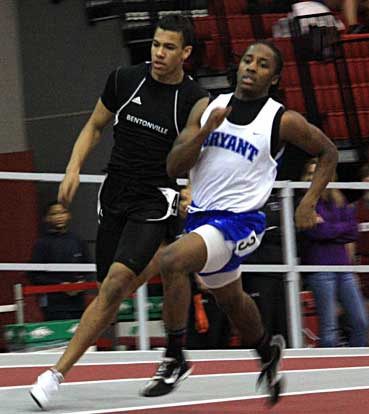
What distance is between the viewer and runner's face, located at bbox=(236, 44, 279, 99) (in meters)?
7.39

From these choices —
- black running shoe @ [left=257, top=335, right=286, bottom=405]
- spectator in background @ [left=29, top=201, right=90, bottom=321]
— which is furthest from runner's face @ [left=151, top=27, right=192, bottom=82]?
spectator in background @ [left=29, top=201, right=90, bottom=321]

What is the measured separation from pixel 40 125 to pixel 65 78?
58 cm

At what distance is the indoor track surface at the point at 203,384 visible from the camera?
7.68 m

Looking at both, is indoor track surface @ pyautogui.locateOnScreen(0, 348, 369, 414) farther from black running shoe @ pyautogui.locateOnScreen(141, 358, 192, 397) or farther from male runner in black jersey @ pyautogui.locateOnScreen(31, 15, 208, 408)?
male runner in black jersey @ pyautogui.locateOnScreen(31, 15, 208, 408)

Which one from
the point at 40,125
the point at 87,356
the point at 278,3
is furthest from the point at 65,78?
the point at 87,356

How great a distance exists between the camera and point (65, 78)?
14.9 metres

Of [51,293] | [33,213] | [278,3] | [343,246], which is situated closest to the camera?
[51,293]

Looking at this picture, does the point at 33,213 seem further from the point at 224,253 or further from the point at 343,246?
the point at 224,253

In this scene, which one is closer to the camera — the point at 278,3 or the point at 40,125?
the point at 40,125

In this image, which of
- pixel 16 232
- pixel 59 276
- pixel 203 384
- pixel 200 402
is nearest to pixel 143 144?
pixel 200 402

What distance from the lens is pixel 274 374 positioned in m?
7.73

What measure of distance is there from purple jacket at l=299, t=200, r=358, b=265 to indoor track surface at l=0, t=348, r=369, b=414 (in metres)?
0.80

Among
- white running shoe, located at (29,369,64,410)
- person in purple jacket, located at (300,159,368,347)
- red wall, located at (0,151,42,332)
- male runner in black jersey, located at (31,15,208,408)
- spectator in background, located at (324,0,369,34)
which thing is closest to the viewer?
white running shoe, located at (29,369,64,410)

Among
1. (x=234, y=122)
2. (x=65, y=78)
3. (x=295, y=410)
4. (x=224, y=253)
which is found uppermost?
(x=65, y=78)
